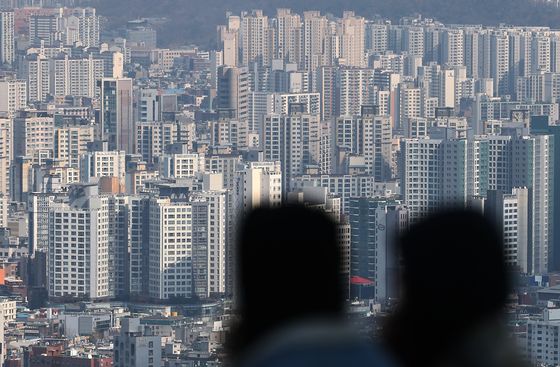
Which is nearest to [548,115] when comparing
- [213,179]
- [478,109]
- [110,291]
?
[478,109]

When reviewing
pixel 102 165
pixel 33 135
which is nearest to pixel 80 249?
pixel 102 165

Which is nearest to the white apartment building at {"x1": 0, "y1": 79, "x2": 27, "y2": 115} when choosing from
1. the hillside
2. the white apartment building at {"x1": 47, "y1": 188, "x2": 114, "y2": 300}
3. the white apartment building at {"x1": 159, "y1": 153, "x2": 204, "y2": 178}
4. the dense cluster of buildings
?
the dense cluster of buildings

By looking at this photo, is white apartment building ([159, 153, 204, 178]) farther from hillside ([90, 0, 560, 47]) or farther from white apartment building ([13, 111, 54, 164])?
hillside ([90, 0, 560, 47])

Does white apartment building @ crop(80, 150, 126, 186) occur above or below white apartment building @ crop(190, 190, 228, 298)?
above

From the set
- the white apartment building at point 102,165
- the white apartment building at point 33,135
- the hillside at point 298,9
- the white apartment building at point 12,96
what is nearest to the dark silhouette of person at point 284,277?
the white apartment building at point 102,165

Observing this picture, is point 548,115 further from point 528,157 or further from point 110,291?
point 110,291
